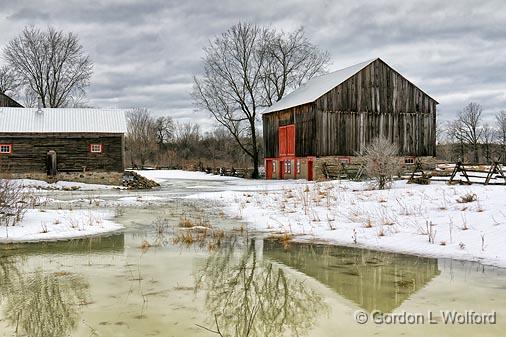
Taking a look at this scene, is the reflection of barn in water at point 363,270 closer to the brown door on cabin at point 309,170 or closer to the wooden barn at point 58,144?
the brown door on cabin at point 309,170

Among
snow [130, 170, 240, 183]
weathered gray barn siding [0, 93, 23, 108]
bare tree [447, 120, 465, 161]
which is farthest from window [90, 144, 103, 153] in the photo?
bare tree [447, 120, 465, 161]

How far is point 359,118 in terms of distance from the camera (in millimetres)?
37625

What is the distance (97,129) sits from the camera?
37969 millimetres

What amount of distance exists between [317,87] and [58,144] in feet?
64.9

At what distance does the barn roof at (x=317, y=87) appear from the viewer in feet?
123

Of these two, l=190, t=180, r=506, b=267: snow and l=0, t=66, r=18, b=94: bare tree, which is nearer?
l=190, t=180, r=506, b=267: snow

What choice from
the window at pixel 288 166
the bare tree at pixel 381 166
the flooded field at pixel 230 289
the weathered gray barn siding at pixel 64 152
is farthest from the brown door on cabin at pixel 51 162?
the flooded field at pixel 230 289

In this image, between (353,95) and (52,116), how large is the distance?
22.2 meters

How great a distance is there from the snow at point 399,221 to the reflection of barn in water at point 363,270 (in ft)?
2.84

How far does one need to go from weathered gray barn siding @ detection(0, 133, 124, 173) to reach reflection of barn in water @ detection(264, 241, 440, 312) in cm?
2818

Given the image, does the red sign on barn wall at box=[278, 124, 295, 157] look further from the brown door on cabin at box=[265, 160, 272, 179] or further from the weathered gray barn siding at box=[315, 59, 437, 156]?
the weathered gray barn siding at box=[315, 59, 437, 156]

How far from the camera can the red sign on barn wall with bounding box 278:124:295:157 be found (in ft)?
134

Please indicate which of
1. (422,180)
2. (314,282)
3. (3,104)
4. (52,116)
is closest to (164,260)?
(314,282)

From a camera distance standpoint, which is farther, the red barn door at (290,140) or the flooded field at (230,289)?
the red barn door at (290,140)
